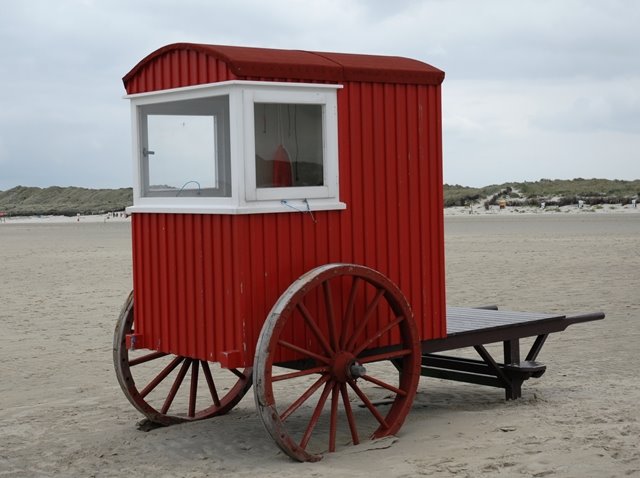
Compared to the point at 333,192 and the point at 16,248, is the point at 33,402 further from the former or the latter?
the point at 16,248

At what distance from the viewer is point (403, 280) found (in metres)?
7.88

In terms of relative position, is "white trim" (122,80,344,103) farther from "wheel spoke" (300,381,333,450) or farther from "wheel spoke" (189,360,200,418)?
"wheel spoke" (189,360,200,418)

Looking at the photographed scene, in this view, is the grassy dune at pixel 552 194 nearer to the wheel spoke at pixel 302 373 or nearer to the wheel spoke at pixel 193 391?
the wheel spoke at pixel 193 391

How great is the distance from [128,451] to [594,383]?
4348 millimetres

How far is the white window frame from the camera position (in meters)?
6.95

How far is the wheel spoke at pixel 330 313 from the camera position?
23.4ft

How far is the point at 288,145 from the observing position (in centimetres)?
740

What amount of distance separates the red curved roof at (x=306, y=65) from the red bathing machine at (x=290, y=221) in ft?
0.04

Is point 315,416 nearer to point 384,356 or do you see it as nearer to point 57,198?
point 384,356

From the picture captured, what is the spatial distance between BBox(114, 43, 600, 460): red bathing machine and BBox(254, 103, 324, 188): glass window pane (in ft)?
0.04

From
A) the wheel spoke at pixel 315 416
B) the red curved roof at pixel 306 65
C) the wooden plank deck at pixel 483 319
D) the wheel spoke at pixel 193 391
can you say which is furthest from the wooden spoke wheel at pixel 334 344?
the red curved roof at pixel 306 65

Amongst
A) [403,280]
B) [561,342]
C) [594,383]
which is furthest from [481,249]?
[403,280]

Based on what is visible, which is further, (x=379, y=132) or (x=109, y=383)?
(x=109, y=383)

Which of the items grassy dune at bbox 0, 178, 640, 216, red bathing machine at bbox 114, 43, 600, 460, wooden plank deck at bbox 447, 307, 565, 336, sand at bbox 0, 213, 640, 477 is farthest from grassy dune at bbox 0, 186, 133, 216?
red bathing machine at bbox 114, 43, 600, 460
